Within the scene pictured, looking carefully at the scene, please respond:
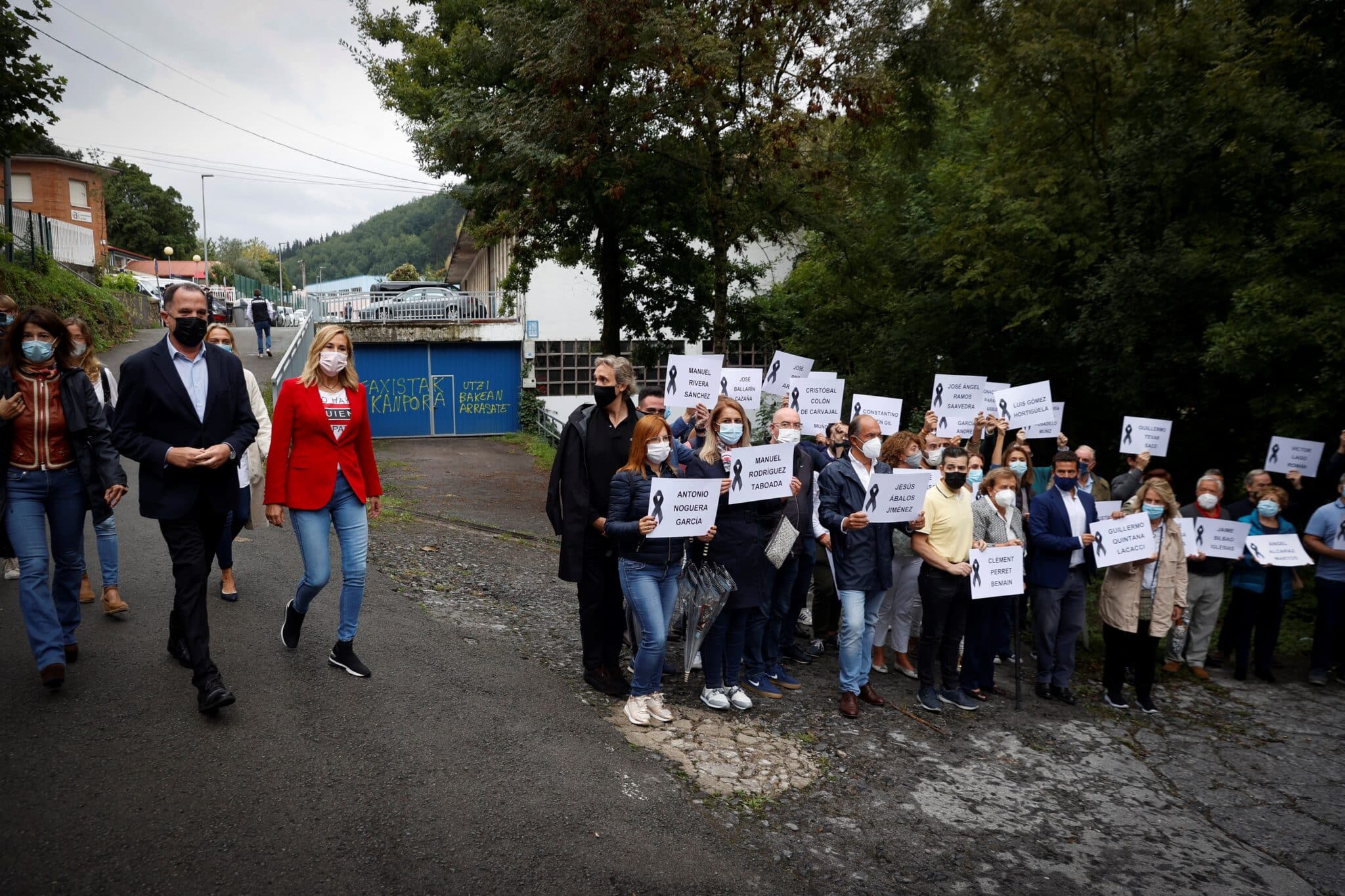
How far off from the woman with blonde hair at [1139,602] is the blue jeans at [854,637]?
2.10 m

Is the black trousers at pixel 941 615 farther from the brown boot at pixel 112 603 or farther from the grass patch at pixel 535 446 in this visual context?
the grass patch at pixel 535 446

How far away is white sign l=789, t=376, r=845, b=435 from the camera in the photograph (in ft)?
30.6

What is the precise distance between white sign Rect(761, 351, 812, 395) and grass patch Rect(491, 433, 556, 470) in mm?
10420

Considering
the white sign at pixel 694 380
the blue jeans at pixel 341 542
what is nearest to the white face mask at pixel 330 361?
the blue jeans at pixel 341 542

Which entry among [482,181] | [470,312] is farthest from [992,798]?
[470,312]

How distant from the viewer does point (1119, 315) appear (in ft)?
42.2

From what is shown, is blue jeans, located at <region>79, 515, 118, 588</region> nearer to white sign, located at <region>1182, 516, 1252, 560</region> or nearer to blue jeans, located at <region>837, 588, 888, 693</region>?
blue jeans, located at <region>837, 588, 888, 693</region>

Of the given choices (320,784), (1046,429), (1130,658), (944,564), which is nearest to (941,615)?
(944,564)

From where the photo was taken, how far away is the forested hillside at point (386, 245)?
394ft

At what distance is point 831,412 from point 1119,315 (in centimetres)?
604

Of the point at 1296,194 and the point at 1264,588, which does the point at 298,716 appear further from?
the point at 1296,194

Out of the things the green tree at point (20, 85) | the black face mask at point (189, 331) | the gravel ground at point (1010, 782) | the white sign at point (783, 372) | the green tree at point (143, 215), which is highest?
the green tree at point (143, 215)

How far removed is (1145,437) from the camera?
9688 mm

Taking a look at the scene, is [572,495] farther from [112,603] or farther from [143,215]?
[143,215]
